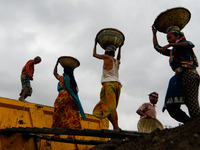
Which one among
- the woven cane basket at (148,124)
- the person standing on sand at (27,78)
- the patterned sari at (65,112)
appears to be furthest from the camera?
the person standing on sand at (27,78)

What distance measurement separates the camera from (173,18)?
3.91 m

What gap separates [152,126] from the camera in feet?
16.7

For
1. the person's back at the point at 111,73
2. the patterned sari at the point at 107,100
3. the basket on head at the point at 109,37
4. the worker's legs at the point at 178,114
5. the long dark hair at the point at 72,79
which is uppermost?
the basket on head at the point at 109,37

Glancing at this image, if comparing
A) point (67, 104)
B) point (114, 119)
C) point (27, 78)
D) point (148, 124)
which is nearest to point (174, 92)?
point (114, 119)

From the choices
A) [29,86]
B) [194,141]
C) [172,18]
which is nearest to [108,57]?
[172,18]

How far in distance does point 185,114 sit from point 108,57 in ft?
6.35

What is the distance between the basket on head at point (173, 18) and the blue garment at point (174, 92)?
3.06 feet

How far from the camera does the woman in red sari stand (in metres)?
5.46

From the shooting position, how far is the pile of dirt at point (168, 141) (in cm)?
207

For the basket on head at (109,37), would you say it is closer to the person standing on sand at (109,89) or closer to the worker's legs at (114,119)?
the person standing on sand at (109,89)

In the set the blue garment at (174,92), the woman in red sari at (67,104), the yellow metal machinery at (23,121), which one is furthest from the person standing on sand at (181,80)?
the yellow metal machinery at (23,121)

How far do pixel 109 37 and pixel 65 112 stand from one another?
6.82 ft

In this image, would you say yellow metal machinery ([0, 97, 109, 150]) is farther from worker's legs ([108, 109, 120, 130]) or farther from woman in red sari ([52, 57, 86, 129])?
worker's legs ([108, 109, 120, 130])

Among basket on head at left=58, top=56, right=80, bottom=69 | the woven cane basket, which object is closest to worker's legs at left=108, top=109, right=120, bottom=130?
the woven cane basket
